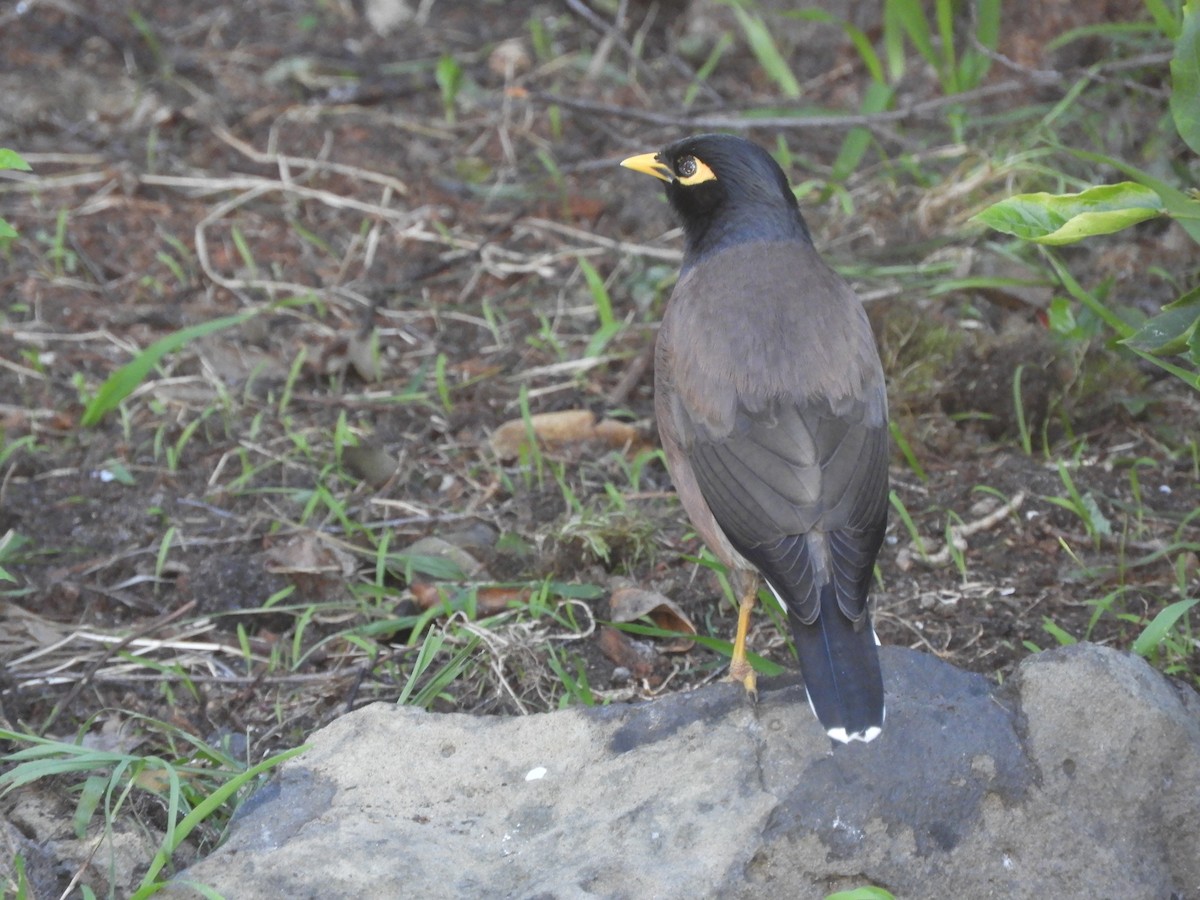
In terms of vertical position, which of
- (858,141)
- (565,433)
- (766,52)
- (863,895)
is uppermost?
(863,895)

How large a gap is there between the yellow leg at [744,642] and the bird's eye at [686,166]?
134 centimetres

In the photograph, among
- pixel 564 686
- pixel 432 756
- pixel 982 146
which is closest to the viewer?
pixel 432 756

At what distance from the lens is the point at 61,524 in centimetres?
462

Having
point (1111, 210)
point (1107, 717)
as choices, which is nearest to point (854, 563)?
point (1107, 717)

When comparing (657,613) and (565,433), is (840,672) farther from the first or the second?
(565,433)

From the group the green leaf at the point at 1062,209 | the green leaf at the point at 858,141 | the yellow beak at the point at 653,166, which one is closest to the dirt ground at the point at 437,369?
the green leaf at the point at 858,141

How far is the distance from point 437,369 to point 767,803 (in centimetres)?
269

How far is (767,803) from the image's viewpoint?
2938mm

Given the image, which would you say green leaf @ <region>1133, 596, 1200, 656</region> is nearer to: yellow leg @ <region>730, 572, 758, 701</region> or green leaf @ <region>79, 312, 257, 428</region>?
yellow leg @ <region>730, 572, 758, 701</region>

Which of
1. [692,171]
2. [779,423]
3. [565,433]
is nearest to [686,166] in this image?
[692,171]

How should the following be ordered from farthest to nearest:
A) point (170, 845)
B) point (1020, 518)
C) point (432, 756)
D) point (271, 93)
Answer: point (271, 93) < point (1020, 518) < point (432, 756) < point (170, 845)

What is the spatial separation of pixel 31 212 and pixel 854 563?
4.52 metres

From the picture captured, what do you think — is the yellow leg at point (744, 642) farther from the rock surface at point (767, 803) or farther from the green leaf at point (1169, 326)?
the green leaf at point (1169, 326)

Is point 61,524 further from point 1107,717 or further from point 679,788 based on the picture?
point 1107,717
